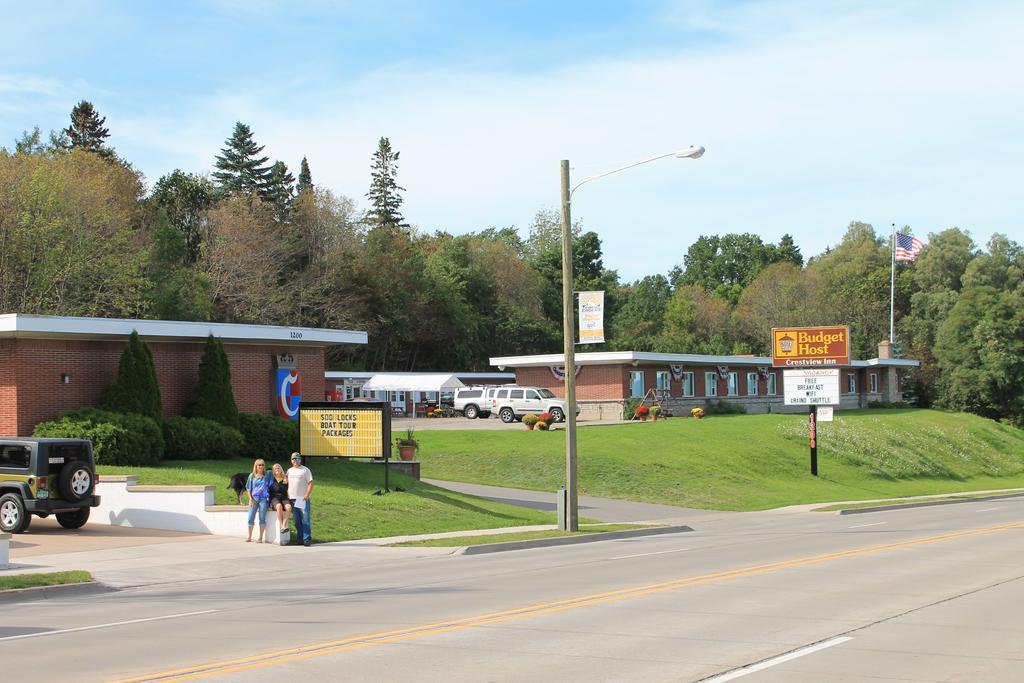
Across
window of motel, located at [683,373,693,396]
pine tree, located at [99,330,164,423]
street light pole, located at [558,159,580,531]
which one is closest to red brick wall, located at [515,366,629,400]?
window of motel, located at [683,373,693,396]

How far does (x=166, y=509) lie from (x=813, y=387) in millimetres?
34805

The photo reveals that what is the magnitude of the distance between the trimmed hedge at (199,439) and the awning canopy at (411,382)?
36.9m

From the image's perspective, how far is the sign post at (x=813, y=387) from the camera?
4988 cm

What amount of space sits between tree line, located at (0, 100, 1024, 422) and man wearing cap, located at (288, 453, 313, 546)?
36723 mm

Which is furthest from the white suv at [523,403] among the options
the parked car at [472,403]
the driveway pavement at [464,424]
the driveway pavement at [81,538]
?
the driveway pavement at [81,538]

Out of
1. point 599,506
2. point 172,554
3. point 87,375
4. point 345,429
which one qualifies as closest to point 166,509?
point 172,554

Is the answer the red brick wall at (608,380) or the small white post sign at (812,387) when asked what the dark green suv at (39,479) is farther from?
the red brick wall at (608,380)

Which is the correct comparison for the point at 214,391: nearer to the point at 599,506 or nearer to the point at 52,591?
the point at 599,506

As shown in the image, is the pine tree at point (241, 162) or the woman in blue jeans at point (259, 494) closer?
the woman in blue jeans at point (259, 494)

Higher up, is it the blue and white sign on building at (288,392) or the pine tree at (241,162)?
the pine tree at (241,162)

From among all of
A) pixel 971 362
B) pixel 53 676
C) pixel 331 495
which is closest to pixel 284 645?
pixel 53 676

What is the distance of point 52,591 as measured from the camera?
51.2ft

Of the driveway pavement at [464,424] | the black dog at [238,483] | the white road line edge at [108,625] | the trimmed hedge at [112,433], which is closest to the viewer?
the white road line edge at [108,625]

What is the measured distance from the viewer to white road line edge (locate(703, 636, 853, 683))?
920 centimetres
